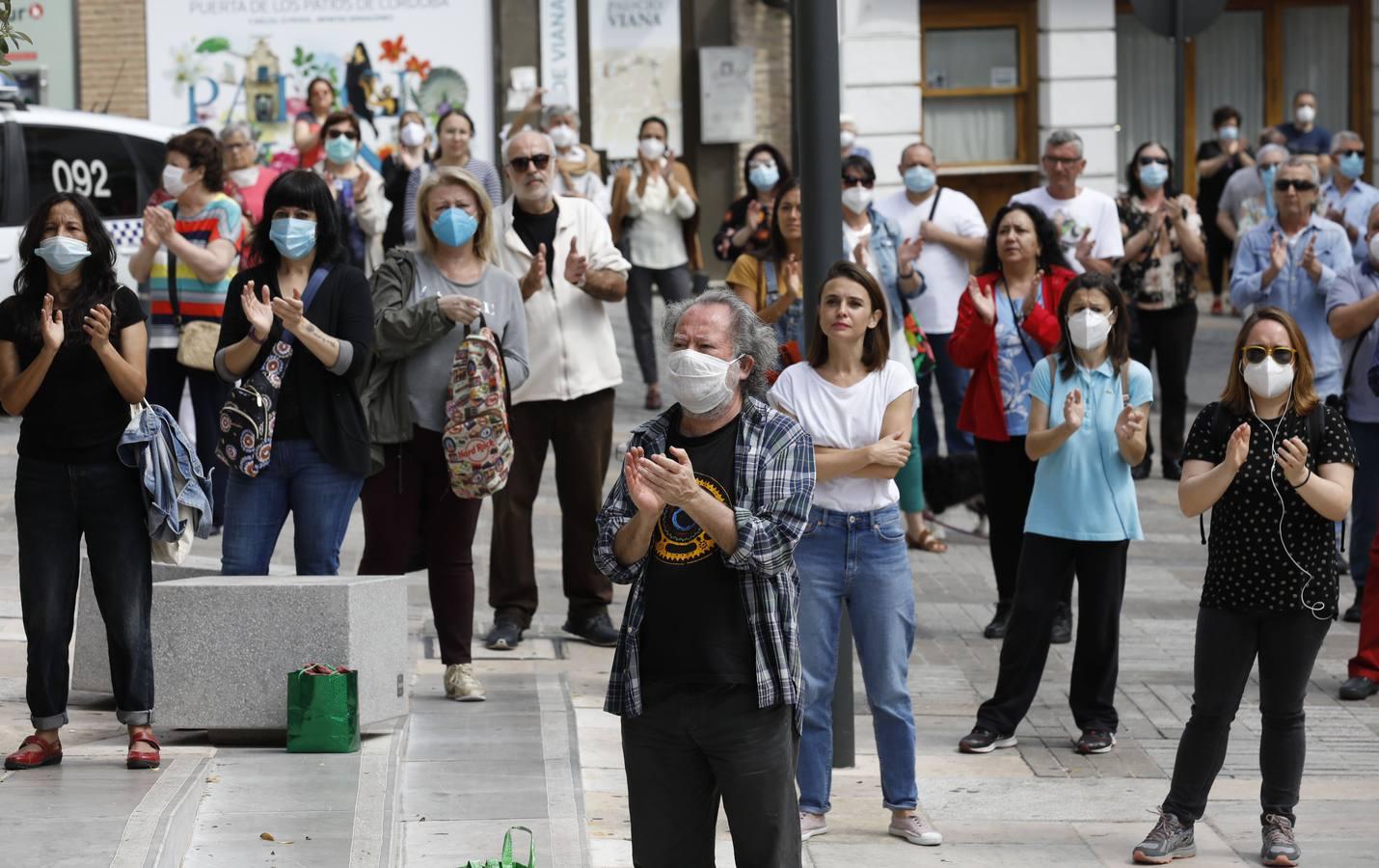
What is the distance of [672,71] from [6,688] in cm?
1503

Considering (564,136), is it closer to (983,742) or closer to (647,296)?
(647,296)

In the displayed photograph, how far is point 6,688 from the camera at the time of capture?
7.49m

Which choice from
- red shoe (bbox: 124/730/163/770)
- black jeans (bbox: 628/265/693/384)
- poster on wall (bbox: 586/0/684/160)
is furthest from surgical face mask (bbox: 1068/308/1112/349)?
poster on wall (bbox: 586/0/684/160)

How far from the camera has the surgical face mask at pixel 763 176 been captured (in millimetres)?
12398

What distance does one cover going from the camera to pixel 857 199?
395 inches

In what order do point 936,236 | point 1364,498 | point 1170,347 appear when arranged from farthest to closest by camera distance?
point 1170,347
point 936,236
point 1364,498

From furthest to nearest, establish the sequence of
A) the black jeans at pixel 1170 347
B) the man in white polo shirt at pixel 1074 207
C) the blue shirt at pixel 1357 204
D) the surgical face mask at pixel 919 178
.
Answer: the blue shirt at pixel 1357 204, the black jeans at pixel 1170 347, the surgical face mask at pixel 919 178, the man in white polo shirt at pixel 1074 207

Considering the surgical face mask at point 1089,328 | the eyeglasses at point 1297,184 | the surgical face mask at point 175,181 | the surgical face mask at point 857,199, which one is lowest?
the surgical face mask at point 1089,328

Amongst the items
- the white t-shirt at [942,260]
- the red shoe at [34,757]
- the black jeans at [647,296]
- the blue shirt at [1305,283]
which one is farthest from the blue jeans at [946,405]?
the red shoe at [34,757]

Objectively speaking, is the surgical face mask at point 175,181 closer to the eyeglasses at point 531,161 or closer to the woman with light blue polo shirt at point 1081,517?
the eyeglasses at point 531,161

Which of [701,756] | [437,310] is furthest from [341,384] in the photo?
[701,756]

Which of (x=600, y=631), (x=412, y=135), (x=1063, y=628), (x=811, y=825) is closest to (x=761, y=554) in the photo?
(x=811, y=825)

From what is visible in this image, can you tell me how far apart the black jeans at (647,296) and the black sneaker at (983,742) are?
22.5ft

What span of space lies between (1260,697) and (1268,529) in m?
0.52
